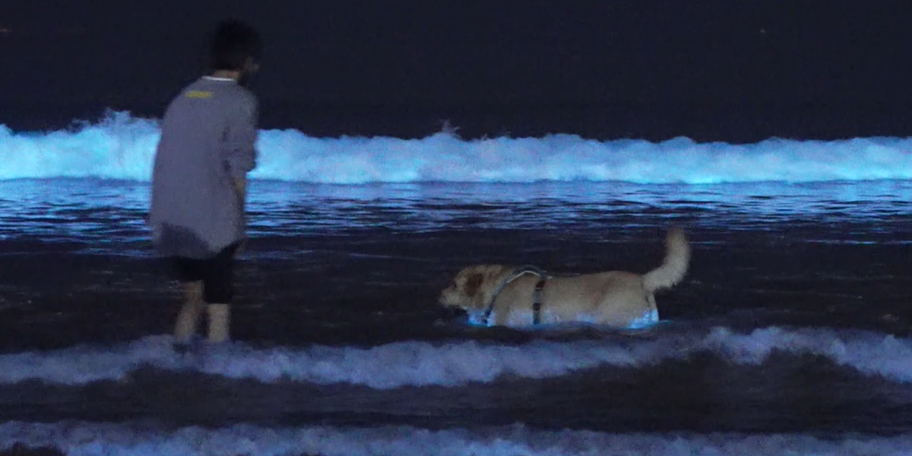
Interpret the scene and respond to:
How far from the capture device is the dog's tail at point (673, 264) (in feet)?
17.7

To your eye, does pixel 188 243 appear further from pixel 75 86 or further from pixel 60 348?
pixel 75 86

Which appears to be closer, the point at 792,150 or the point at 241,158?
the point at 241,158

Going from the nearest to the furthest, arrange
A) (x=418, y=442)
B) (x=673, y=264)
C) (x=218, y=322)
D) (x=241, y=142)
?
(x=418, y=442)
(x=241, y=142)
(x=218, y=322)
(x=673, y=264)

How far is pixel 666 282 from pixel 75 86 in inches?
893

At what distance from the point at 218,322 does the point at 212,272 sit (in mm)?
366

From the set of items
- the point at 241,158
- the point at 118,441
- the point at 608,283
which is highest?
the point at 241,158

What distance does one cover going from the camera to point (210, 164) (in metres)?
4.65

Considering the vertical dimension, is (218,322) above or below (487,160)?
below

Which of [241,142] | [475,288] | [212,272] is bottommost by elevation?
[475,288]

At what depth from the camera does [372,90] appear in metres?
26.6

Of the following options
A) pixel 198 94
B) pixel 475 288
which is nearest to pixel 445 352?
pixel 475 288

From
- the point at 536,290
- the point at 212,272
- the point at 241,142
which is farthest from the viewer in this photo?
the point at 536,290

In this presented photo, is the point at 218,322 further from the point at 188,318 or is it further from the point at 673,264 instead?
the point at 673,264

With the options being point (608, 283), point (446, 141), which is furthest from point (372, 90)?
point (608, 283)
